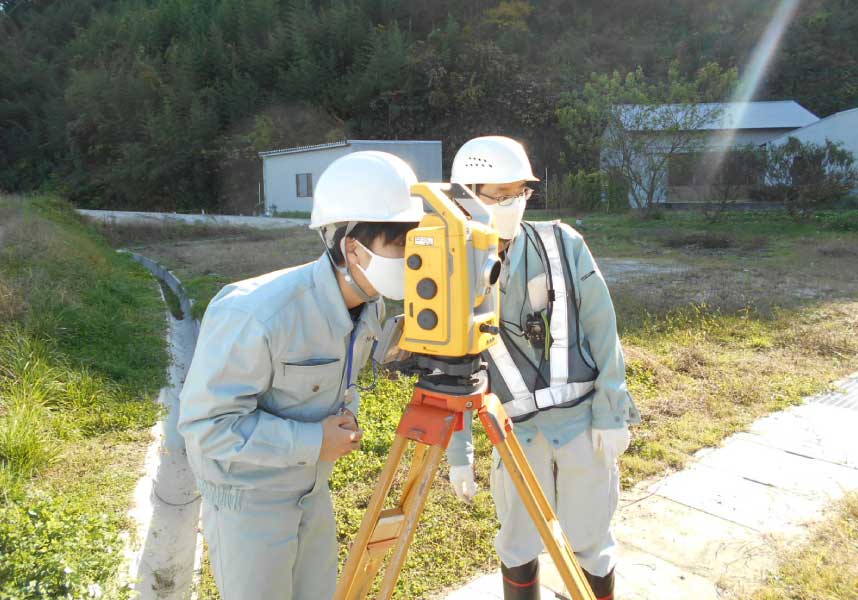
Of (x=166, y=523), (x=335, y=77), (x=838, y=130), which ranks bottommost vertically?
(x=166, y=523)

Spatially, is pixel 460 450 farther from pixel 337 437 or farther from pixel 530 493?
pixel 337 437

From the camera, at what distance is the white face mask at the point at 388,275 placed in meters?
1.61

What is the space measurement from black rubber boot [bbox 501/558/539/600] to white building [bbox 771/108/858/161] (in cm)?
2327

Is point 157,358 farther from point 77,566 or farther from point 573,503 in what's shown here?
point 573,503

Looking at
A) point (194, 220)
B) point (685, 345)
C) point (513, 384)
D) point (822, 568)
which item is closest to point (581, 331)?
point (513, 384)

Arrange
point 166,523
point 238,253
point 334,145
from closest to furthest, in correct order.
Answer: point 166,523 < point 238,253 < point 334,145

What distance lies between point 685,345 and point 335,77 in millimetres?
32705

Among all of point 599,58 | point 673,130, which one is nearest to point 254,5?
point 599,58

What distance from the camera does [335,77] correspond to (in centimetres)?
3519

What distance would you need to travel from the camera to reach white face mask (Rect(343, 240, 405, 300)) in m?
1.61

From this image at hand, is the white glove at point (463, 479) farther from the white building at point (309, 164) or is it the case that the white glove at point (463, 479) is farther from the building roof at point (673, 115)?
the white building at point (309, 164)

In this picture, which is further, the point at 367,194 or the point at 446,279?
the point at 367,194

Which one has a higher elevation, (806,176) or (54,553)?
(806,176)

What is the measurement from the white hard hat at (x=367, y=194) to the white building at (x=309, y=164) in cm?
2219
